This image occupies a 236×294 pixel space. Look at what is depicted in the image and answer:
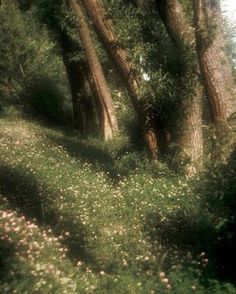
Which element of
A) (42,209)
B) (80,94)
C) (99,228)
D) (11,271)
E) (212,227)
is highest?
(80,94)

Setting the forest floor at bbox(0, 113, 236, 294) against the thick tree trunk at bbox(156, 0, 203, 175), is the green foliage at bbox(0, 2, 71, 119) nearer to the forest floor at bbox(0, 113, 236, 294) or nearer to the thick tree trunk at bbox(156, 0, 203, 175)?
the forest floor at bbox(0, 113, 236, 294)

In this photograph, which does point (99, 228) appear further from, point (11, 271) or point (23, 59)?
point (23, 59)

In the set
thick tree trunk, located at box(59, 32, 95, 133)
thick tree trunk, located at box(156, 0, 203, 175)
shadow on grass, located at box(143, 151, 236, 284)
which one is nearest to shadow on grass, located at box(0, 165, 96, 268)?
shadow on grass, located at box(143, 151, 236, 284)

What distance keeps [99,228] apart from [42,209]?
1.06 metres

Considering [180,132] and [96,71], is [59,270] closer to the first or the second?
[180,132]

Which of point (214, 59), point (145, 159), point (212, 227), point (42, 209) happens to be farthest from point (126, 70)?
Result: point (212, 227)

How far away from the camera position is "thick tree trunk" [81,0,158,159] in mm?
15320

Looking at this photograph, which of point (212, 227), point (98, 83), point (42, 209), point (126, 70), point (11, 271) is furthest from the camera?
point (98, 83)

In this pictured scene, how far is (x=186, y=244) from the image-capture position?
31.7 feet

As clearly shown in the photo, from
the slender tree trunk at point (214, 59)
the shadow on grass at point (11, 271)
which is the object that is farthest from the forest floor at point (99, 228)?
the slender tree trunk at point (214, 59)

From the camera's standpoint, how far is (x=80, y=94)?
94.7 ft

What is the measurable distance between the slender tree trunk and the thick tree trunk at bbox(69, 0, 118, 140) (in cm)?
1266

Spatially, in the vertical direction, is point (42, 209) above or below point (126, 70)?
below

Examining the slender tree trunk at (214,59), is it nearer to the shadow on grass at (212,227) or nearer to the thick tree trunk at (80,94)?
the shadow on grass at (212,227)
